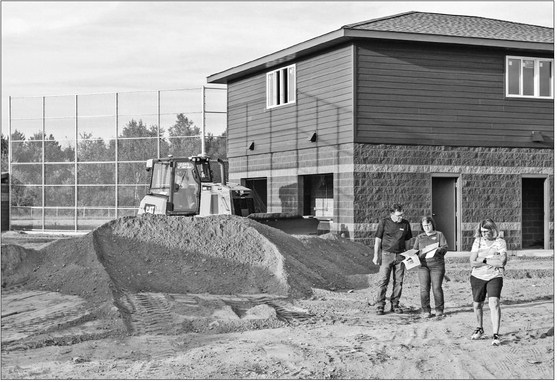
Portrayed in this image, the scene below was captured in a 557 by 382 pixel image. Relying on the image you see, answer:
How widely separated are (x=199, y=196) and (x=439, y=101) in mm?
7755

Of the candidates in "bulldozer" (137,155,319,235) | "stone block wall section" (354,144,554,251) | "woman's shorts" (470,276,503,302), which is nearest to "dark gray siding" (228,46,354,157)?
"stone block wall section" (354,144,554,251)

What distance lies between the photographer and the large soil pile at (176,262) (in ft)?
51.9

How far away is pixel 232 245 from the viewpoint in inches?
712

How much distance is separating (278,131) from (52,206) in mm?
13386

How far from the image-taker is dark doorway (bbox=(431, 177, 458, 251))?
24.4 metres

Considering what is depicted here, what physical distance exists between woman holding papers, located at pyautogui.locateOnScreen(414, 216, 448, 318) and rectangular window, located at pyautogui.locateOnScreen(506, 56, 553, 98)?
13199 mm

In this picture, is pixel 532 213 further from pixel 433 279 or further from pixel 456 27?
pixel 433 279

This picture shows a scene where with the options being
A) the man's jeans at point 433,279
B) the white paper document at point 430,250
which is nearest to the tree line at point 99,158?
the man's jeans at point 433,279

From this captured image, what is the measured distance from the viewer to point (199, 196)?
22.4m

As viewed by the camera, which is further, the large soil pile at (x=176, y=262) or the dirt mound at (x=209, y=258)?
the dirt mound at (x=209, y=258)

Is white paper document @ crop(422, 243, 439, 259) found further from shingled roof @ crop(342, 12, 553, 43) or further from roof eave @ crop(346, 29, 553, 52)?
shingled roof @ crop(342, 12, 553, 43)

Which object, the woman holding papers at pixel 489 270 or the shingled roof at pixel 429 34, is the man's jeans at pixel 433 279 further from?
the shingled roof at pixel 429 34

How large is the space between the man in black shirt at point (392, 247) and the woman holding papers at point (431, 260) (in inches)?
21.0

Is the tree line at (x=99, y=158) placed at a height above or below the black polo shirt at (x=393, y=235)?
above
